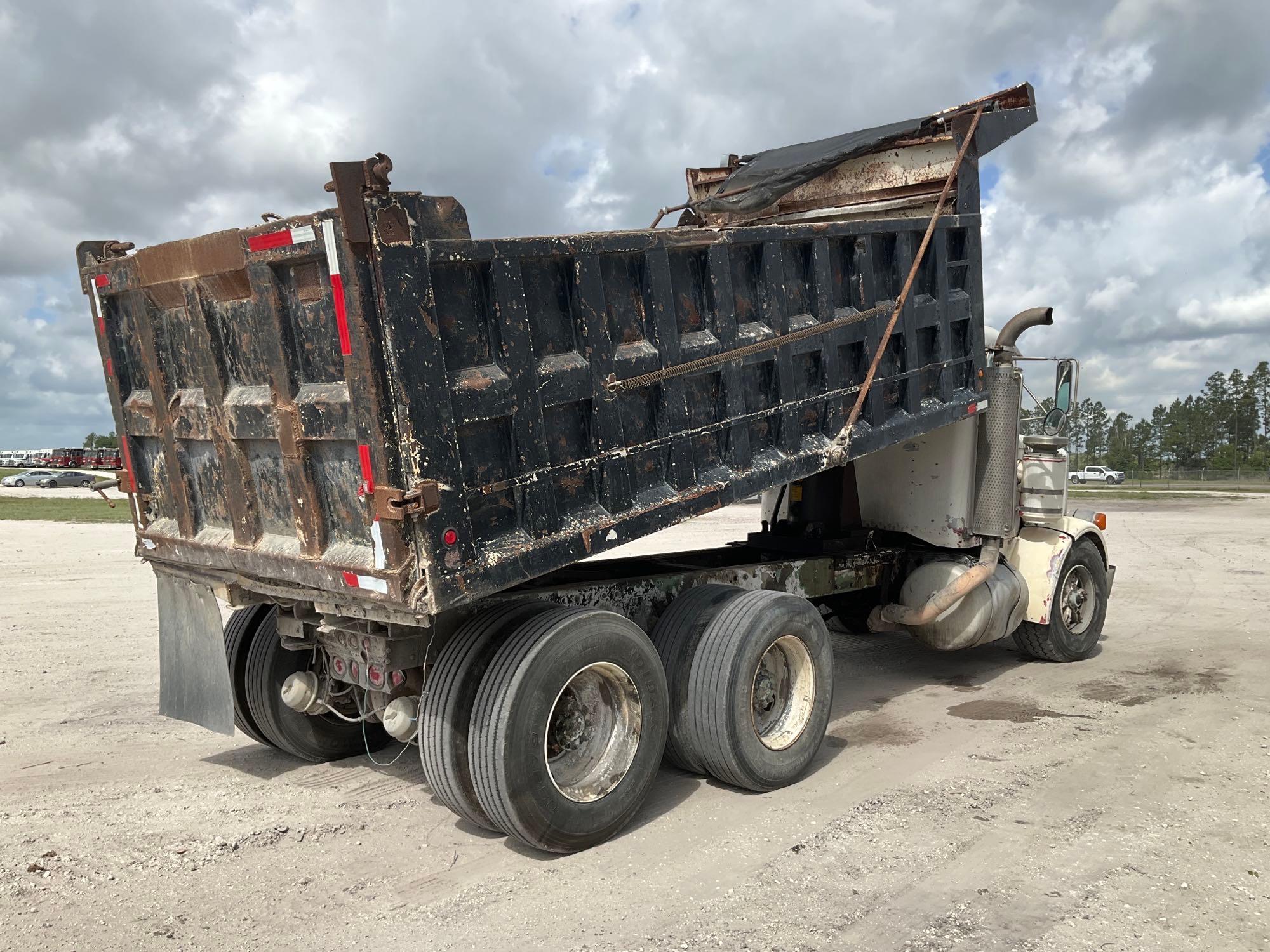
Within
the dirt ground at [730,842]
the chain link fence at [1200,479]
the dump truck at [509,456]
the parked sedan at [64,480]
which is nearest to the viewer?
the dirt ground at [730,842]

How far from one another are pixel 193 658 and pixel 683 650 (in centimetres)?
259

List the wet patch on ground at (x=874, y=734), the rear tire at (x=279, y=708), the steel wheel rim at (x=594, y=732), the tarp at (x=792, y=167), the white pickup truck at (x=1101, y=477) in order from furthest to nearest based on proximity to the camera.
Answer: the white pickup truck at (x=1101, y=477), the tarp at (x=792, y=167), the wet patch on ground at (x=874, y=734), the rear tire at (x=279, y=708), the steel wheel rim at (x=594, y=732)

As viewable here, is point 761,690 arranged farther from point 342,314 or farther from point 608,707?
point 342,314

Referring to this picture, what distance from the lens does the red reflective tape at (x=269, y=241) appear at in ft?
13.8

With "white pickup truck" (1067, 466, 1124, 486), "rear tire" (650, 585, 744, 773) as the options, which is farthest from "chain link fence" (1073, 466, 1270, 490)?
"rear tire" (650, 585, 744, 773)

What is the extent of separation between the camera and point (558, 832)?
15.1 ft

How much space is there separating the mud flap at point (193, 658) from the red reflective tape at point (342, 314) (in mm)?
1922

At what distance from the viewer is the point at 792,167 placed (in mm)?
7457

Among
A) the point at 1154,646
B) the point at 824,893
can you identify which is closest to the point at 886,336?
the point at 824,893

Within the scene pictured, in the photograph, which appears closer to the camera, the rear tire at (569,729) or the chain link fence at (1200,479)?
the rear tire at (569,729)

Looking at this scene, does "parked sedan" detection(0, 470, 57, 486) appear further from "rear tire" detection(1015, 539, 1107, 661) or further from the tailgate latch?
the tailgate latch

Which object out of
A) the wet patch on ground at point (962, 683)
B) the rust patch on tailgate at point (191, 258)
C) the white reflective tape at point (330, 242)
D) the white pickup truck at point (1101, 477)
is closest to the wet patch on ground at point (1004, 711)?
the wet patch on ground at point (962, 683)

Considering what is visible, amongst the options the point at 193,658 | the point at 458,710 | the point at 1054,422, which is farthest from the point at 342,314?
the point at 1054,422

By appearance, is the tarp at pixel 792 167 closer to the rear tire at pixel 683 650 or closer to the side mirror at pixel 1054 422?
the side mirror at pixel 1054 422
